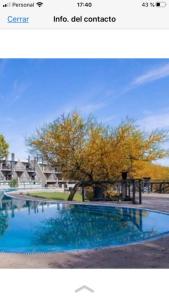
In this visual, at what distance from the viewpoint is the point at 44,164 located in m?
14.5

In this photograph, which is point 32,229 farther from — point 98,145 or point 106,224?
point 98,145

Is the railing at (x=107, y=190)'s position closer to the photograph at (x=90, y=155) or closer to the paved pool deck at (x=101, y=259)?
the photograph at (x=90, y=155)

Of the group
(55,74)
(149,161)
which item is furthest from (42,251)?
(149,161)

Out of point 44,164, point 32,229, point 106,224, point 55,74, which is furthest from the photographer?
point 44,164

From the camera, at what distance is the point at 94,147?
42.8 ft

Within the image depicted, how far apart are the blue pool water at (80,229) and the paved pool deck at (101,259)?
511mm

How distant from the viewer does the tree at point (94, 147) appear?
13070 mm

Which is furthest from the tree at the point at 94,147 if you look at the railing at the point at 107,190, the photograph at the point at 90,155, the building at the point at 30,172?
the building at the point at 30,172

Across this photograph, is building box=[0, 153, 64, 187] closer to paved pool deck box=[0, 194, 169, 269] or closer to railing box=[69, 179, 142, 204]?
railing box=[69, 179, 142, 204]

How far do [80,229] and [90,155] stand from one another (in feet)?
19.7

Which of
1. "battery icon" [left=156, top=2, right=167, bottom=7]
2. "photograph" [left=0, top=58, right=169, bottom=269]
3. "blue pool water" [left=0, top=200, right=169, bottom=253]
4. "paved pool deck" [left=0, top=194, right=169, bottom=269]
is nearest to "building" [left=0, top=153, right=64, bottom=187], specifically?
"photograph" [left=0, top=58, right=169, bottom=269]

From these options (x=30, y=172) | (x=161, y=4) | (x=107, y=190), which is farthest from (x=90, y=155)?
(x=161, y=4)

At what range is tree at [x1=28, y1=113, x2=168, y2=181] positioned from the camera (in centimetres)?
1307
